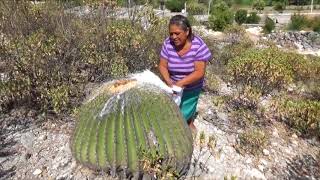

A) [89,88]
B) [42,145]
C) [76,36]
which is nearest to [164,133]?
[42,145]

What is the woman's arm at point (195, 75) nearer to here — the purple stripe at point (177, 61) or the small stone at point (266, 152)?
the purple stripe at point (177, 61)

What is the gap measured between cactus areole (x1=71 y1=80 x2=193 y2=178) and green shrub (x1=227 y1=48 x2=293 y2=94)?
2.52 metres

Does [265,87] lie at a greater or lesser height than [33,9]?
lesser

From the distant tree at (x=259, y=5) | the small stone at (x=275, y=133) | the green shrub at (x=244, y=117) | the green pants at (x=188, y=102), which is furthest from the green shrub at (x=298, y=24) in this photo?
the green pants at (x=188, y=102)

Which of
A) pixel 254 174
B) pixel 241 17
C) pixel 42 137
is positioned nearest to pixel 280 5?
pixel 241 17

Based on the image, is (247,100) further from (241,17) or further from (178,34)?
(241,17)

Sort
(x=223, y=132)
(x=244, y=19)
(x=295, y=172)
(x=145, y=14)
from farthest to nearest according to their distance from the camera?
(x=244, y=19) → (x=145, y=14) → (x=223, y=132) → (x=295, y=172)

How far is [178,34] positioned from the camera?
11.5 ft

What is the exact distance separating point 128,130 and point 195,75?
843 mm

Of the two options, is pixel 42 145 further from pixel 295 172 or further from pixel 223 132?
pixel 295 172

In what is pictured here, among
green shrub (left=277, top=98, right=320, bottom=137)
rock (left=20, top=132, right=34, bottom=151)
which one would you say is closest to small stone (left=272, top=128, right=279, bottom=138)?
green shrub (left=277, top=98, right=320, bottom=137)

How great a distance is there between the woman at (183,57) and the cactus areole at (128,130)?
477 mm

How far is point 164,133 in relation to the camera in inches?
125

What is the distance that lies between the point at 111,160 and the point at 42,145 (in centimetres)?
118
